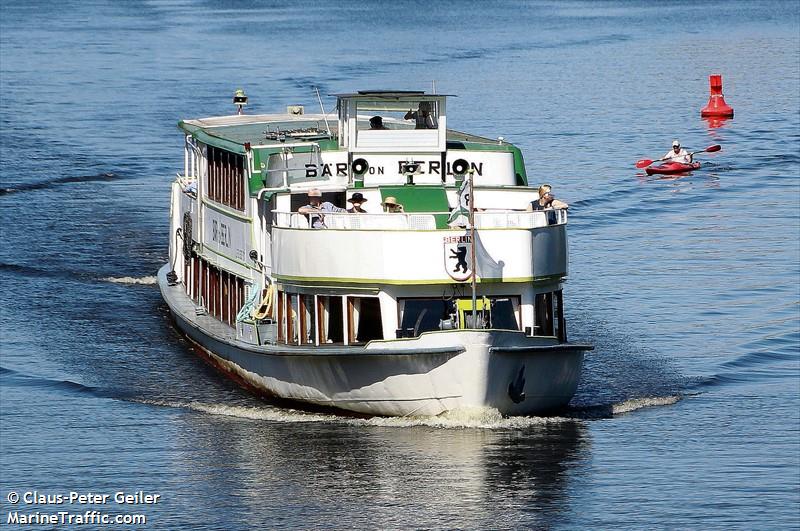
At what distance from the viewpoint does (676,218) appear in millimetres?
53844

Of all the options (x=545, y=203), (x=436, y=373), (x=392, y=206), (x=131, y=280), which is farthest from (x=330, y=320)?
(x=131, y=280)

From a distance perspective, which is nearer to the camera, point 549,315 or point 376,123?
point 549,315

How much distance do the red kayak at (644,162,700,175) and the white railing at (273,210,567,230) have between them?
31074mm

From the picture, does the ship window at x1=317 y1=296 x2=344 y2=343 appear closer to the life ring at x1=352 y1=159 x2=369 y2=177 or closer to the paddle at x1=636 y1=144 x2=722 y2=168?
the life ring at x1=352 y1=159 x2=369 y2=177

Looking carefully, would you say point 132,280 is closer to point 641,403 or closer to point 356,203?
point 356,203

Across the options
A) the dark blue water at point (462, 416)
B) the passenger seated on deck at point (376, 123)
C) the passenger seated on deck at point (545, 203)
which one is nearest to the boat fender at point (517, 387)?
the dark blue water at point (462, 416)

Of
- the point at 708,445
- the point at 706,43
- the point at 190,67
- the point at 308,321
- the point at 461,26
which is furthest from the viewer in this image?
the point at 461,26

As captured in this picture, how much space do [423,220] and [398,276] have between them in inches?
44.8

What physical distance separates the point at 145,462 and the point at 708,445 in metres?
10.2

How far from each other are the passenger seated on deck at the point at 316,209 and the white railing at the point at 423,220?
139 mm

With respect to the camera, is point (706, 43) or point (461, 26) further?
point (461, 26)

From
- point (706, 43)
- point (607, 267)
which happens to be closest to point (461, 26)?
point (706, 43)

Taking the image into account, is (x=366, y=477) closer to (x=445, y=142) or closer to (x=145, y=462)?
(x=145, y=462)

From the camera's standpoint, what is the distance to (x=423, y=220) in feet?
96.0
